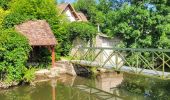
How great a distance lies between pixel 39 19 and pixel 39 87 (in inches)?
323

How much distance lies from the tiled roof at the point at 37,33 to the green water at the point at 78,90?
9.14 ft

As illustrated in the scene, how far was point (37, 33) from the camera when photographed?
22391 mm

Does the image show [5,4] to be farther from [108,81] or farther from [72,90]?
[72,90]

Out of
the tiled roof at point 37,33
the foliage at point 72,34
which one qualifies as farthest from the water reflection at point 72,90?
the foliage at point 72,34

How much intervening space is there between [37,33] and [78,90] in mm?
5999

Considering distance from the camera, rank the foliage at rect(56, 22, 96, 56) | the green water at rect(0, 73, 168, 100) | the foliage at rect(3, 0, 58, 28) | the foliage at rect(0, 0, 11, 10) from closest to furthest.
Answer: the green water at rect(0, 73, 168, 100) → the foliage at rect(3, 0, 58, 28) → the foliage at rect(56, 22, 96, 56) → the foliage at rect(0, 0, 11, 10)

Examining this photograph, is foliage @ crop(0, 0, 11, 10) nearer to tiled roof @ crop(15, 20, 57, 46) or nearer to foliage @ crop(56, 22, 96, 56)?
tiled roof @ crop(15, 20, 57, 46)

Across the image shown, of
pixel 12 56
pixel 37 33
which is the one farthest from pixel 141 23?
pixel 12 56

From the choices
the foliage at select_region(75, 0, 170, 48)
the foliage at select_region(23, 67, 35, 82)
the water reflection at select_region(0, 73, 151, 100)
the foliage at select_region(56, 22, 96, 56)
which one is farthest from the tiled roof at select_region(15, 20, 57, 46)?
the foliage at select_region(75, 0, 170, 48)

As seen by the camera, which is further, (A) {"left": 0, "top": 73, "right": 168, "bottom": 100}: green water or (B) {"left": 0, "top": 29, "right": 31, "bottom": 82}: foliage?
(B) {"left": 0, "top": 29, "right": 31, "bottom": 82}: foliage

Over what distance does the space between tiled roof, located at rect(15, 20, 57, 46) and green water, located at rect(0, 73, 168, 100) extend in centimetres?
279

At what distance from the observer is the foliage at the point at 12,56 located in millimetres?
18703

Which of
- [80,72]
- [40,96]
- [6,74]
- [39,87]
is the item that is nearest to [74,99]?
[40,96]

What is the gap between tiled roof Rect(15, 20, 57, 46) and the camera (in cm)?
2177
